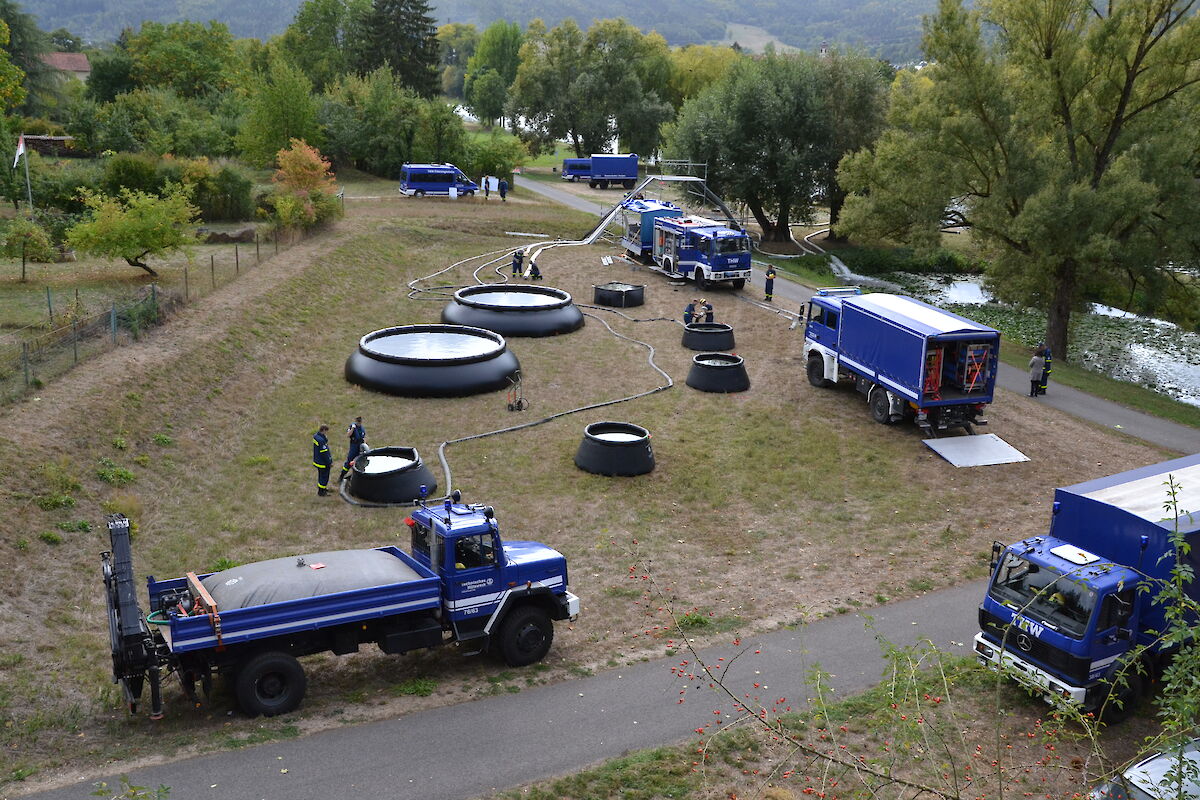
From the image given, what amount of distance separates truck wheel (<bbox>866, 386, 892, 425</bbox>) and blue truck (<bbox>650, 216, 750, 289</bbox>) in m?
15.3

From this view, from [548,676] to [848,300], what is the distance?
17073 mm

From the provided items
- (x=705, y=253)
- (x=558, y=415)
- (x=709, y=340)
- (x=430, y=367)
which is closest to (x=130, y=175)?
(x=705, y=253)

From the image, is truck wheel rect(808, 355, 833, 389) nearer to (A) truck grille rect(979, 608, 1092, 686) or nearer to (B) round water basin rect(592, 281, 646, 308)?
(B) round water basin rect(592, 281, 646, 308)

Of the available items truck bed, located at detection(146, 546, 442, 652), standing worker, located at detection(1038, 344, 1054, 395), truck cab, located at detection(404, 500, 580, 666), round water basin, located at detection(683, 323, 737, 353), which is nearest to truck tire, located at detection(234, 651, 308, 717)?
truck bed, located at detection(146, 546, 442, 652)

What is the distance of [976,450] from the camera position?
2419 centimetres

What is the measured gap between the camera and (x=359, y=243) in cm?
4434

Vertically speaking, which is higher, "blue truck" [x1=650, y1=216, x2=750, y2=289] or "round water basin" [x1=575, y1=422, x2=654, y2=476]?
"blue truck" [x1=650, y1=216, x2=750, y2=289]

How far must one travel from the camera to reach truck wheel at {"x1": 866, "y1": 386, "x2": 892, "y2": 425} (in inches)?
1013

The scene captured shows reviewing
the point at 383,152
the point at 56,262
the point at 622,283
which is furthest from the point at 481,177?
the point at 56,262

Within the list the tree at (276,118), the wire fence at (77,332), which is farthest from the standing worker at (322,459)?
the tree at (276,118)

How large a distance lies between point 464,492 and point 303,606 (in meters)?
8.39

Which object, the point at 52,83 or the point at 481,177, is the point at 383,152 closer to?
the point at 481,177

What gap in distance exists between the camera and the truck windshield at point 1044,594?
12688 mm

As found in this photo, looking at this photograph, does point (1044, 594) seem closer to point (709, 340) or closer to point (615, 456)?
point (615, 456)
